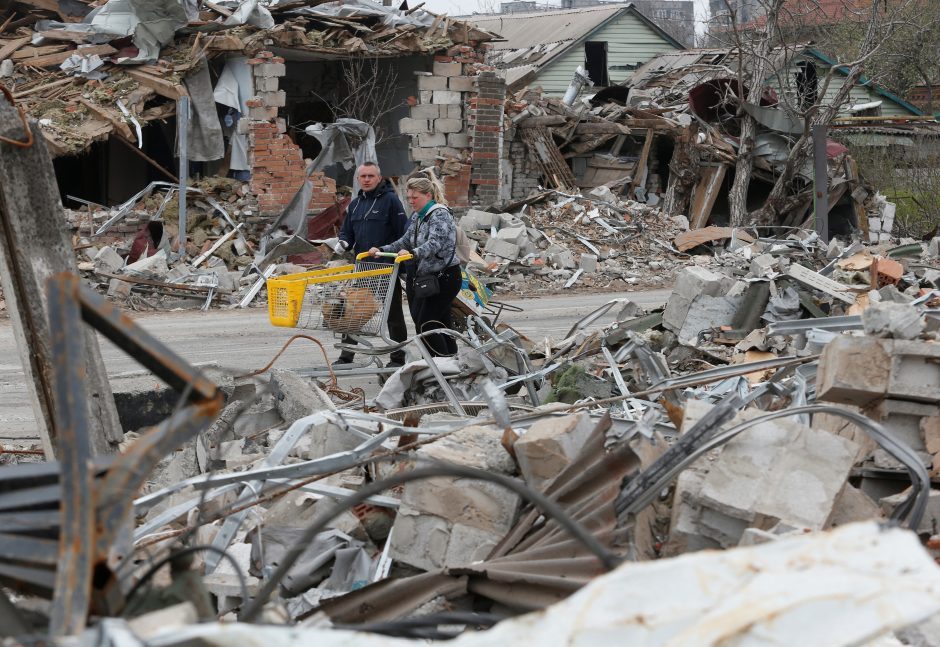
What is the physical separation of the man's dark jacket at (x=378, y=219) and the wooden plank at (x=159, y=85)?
8.32 metres

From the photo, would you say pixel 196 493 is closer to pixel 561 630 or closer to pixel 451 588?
pixel 451 588

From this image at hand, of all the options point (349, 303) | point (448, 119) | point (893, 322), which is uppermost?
point (893, 322)

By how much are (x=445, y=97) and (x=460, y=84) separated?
1.24 feet

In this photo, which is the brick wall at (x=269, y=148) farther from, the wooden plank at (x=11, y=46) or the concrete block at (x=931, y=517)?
the concrete block at (x=931, y=517)

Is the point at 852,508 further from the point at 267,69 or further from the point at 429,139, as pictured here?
the point at 429,139

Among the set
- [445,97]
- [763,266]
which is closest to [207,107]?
[445,97]

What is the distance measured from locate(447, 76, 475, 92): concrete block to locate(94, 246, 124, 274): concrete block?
698 cm

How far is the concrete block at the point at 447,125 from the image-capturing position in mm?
18828

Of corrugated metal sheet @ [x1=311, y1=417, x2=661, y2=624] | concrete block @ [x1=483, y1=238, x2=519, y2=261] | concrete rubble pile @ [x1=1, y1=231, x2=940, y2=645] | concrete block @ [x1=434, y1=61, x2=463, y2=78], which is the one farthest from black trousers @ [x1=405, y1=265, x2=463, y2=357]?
concrete block @ [x1=434, y1=61, x2=463, y2=78]

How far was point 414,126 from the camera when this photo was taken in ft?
61.5

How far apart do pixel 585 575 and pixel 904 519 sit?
1334 mm

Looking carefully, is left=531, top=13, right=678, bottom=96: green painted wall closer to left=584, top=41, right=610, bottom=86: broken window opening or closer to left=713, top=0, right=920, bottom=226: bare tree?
left=584, top=41, right=610, bottom=86: broken window opening

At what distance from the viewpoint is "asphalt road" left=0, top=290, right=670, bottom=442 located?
7.87 metres

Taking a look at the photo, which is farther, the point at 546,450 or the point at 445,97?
the point at 445,97
